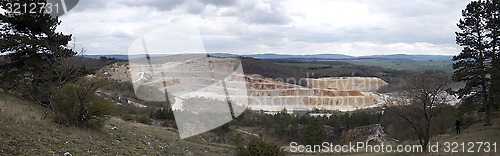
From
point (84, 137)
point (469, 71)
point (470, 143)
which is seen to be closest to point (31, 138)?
point (84, 137)

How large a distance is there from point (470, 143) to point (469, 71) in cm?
751

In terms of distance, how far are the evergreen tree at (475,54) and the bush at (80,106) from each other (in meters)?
24.9

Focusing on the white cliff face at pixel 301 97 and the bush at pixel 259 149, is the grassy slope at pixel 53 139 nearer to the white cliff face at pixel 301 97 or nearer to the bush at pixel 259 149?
the bush at pixel 259 149

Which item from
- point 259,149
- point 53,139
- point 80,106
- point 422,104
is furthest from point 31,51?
point 422,104

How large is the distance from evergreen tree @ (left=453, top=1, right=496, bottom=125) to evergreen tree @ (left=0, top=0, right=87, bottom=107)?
25590mm

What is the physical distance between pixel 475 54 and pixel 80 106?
2662 cm

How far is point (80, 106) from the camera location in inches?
606

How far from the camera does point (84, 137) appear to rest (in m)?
13.9

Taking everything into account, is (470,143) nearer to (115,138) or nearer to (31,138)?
(115,138)

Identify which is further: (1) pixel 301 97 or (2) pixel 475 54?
(1) pixel 301 97

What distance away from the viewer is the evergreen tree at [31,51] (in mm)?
18681

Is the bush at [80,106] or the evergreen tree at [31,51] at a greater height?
the evergreen tree at [31,51]

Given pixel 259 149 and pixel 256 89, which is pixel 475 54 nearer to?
pixel 259 149

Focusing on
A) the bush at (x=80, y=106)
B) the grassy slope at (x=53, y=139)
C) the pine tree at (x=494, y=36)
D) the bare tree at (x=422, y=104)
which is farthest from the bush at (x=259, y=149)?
the pine tree at (x=494, y=36)
